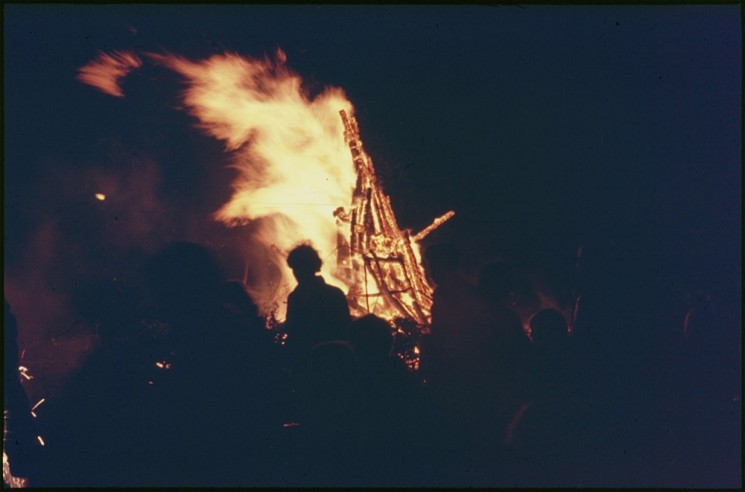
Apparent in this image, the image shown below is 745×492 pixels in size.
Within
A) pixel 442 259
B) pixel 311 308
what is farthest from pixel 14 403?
pixel 442 259

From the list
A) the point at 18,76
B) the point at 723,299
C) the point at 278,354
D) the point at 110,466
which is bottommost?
the point at 110,466

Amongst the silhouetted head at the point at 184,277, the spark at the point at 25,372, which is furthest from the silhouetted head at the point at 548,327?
the spark at the point at 25,372

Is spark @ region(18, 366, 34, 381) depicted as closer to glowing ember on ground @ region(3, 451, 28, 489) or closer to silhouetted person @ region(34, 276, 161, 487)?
silhouetted person @ region(34, 276, 161, 487)

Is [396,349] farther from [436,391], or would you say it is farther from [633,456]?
[633,456]

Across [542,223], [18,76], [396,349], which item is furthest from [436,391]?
[18,76]

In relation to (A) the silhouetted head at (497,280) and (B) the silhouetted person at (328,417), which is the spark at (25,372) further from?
(A) the silhouetted head at (497,280)

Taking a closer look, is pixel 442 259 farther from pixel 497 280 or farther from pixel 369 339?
pixel 369 339
